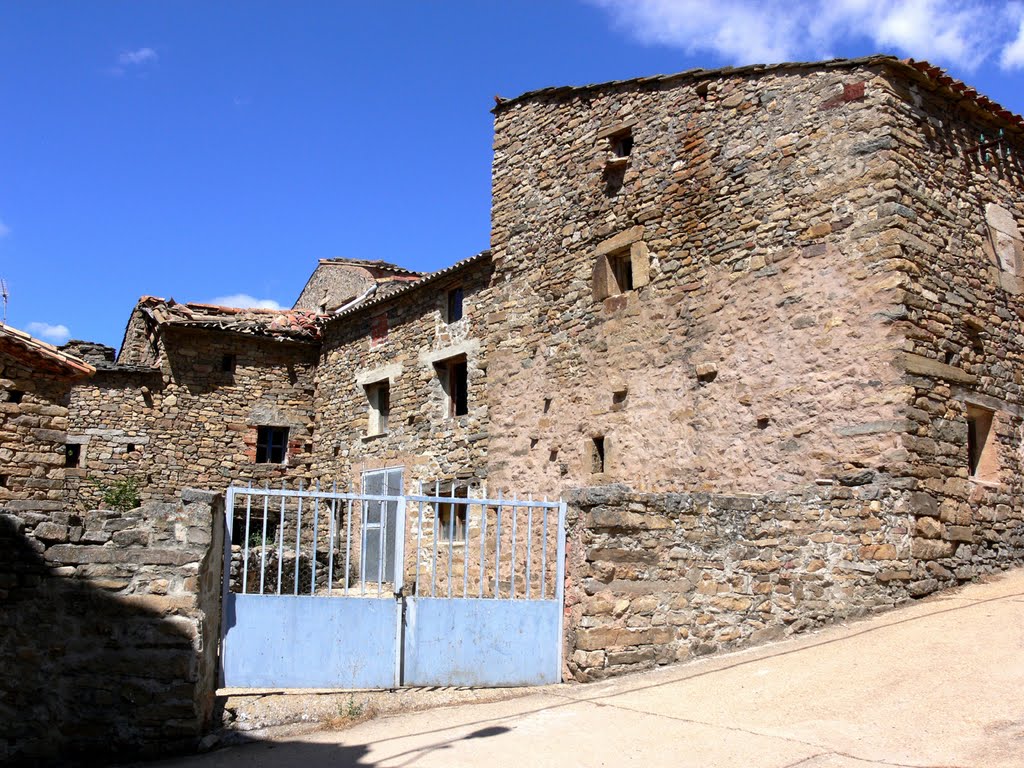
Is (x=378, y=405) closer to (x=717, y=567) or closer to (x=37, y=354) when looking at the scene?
(x=37, y=354)

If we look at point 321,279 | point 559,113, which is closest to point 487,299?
point 559,113

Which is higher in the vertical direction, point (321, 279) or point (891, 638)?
point (321, 279)

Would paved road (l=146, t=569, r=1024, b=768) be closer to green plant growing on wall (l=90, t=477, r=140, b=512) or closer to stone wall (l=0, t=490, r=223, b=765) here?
stone wall (l=0, t=490, r=223, b=765)

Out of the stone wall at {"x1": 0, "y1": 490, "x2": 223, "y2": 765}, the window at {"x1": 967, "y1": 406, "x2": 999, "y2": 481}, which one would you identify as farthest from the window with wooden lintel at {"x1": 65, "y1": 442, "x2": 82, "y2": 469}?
the window at {"x1": 967, "y1": 406, "x2": 999, "y2": 481}

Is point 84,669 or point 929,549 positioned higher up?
point 929,549

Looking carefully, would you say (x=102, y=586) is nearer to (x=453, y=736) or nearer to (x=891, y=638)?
(x=453, y=736)

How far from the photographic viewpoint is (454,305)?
587 inches

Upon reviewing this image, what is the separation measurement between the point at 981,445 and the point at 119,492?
13.9 metres

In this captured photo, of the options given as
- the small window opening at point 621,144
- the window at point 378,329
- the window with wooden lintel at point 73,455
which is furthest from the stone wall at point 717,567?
the window with wooden lintel at point 73,455

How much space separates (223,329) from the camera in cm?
1777

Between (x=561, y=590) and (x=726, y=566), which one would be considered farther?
(x=726, y=566)

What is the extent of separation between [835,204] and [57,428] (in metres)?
8.30

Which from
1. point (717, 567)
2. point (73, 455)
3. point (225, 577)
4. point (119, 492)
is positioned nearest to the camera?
point (225, 577)

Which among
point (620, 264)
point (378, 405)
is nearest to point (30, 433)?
point (620, 264)
